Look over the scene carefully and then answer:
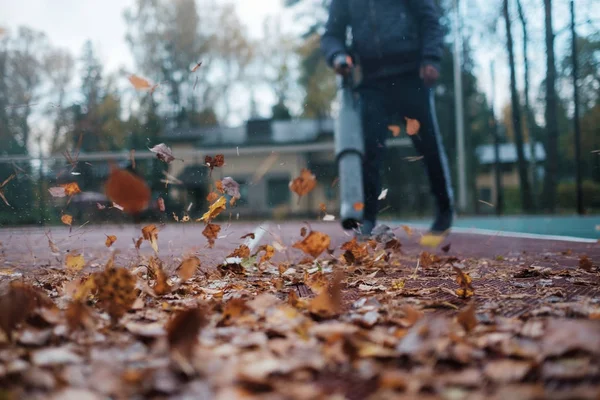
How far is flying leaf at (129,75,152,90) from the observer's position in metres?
1.51

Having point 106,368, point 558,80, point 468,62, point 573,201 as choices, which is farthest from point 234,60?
point 106,368

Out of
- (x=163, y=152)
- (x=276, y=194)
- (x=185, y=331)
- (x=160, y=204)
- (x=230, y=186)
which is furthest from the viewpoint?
(x=276, y=194)

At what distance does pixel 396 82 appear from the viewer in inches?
126

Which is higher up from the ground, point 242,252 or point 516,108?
point 516,108

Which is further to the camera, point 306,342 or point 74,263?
point 74,263

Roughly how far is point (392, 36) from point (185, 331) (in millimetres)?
2773

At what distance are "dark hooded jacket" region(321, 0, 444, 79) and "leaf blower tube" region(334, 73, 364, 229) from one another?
194 millimetres

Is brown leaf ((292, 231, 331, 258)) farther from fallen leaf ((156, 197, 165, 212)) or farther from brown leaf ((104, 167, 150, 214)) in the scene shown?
fallen leaf ((156, 197, 165, 212))

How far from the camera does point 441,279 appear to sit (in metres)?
1.77

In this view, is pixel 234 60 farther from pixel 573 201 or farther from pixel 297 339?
pixel 297 339

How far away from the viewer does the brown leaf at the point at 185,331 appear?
0.85 m

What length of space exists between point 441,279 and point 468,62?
1476 centimetres

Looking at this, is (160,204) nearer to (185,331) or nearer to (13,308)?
(13,308)

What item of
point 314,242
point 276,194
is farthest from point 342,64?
point 314,242
